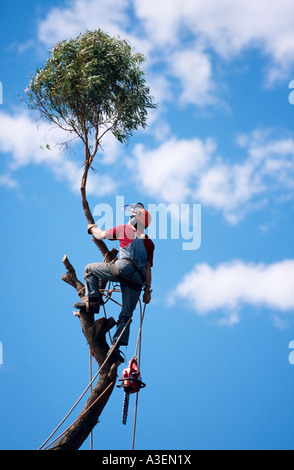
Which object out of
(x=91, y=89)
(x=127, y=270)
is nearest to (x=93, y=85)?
(x=91, y=89)

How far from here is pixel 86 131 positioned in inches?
517

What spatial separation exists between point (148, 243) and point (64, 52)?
5.25 meters

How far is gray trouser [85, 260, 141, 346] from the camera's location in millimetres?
10617

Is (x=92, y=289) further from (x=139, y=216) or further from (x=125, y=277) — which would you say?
(x=139, y=216)

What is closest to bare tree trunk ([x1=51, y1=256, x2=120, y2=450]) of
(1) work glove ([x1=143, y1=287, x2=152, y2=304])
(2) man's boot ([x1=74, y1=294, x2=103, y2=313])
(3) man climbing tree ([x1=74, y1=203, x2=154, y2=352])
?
(2) man's boot ([x1=74, y1=294, x2=103, y2=313])

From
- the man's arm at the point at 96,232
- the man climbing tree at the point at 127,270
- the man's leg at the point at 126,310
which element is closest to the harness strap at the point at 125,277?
the man climbing tree at the point at 127,270

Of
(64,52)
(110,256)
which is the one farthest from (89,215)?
(64,52)

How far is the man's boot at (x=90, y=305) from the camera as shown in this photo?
10922 millimetres

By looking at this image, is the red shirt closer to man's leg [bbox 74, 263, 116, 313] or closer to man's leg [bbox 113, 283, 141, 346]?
man's leg [bbox 74, 263, 116, 313]

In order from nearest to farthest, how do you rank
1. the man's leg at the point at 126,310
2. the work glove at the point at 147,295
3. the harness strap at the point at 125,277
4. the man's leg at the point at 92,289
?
1. the harness strap at the point at 125,277
2. the man's leg at the point at 126,310
3. the man's leg at the point at 92,289
4. the work glove at the point at 147,295

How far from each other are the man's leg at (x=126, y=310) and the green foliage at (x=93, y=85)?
4.16m

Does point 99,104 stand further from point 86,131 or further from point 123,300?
point 123,300

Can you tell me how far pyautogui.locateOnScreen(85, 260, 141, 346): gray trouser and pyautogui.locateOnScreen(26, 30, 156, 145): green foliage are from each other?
3.65 metres

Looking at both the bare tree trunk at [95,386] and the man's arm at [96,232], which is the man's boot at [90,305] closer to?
the bare tree trunk at [95,386]
